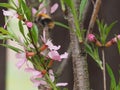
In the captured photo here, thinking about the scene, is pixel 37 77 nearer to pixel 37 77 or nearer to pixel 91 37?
pixel 37 77

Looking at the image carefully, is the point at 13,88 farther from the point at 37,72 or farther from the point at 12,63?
the point at 37,72

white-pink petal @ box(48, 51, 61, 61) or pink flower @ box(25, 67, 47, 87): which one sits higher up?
white-pink petal @ box(48, 51, 61, 61)

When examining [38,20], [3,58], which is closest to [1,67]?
[3,58]

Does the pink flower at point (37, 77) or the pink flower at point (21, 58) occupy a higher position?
the pink flower at point (21, 58)

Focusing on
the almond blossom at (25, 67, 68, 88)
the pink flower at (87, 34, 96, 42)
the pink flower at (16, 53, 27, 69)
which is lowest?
the almond blossom at (25, 67, 68, 88)

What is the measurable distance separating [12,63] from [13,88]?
0.35ft

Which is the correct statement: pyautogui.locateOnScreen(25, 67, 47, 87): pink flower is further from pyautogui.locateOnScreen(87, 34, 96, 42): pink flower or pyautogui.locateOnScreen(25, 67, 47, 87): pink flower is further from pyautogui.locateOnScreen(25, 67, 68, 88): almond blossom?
pyautogui.locateOnScreen(87, 34, 96, 42): pink flower

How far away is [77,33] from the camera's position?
1.79ft

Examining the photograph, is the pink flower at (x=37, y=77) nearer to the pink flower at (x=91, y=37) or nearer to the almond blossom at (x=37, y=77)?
the almond blossom at (x=37, y=77)

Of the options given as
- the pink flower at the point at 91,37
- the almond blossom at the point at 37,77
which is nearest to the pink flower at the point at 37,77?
the almond blossom at the point at 37,77

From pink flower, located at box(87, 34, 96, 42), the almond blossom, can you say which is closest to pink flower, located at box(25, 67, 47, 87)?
the almond blossom

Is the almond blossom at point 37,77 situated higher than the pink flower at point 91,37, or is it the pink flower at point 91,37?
the pink flower at point 91,37

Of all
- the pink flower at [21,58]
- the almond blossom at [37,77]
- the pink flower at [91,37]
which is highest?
the pink flower at [91,37]

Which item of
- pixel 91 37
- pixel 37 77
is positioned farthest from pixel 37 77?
pixel 91 37
